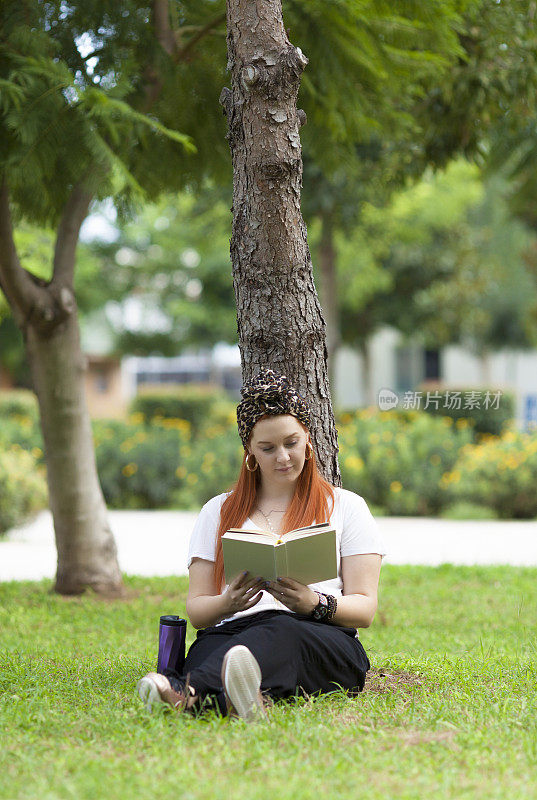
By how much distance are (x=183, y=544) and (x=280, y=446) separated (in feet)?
20.9

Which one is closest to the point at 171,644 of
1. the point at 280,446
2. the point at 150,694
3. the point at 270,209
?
the point at 150,694

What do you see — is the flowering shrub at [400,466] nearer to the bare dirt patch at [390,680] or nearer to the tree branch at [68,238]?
the tree branch at [68,238]

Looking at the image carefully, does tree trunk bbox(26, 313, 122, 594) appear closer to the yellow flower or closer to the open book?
the open book

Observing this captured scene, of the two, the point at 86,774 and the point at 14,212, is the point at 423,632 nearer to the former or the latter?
the point at 86,774

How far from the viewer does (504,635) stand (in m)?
5.75

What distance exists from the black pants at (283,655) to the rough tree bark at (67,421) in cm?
315

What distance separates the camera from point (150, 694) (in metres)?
3.40

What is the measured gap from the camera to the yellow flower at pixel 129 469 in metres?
12.9

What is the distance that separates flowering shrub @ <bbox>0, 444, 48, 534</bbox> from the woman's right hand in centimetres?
731

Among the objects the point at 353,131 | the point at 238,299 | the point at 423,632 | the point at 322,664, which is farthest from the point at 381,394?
the point at 322,664

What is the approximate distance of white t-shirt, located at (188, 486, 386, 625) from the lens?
3758 millimetres

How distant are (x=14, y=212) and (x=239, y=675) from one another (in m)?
4.36

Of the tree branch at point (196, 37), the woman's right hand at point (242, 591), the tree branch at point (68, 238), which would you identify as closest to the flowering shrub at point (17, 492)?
the tree branch at point (68, 238)

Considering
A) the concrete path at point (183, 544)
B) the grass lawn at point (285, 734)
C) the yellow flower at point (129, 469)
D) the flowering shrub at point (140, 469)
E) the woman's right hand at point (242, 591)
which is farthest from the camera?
the flowering shrub at point (140, 469)
